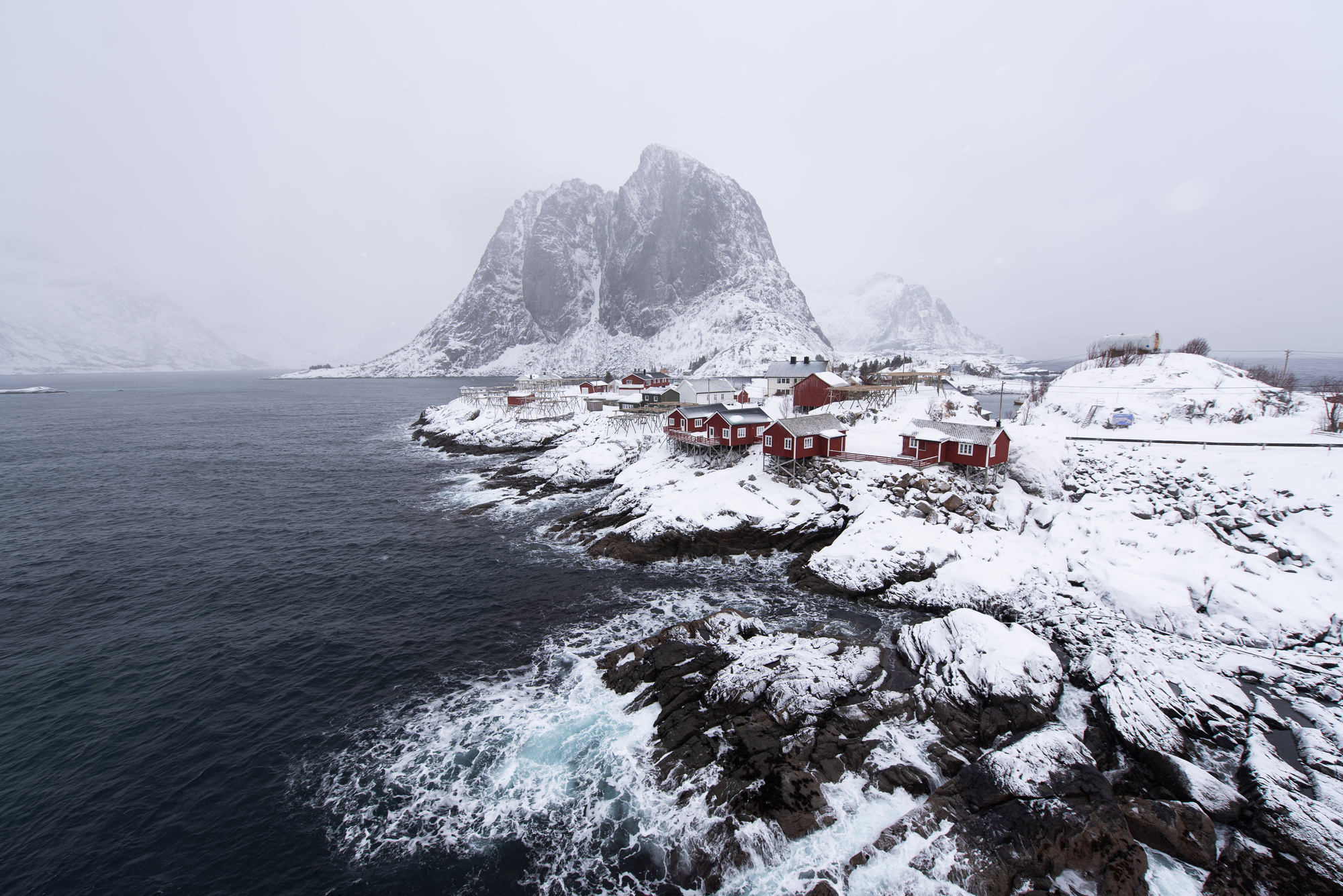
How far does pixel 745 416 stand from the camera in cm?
4362

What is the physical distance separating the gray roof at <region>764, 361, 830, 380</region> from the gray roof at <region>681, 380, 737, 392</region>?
29.5 ft

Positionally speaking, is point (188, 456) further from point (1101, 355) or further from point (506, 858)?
point (1101, 355)

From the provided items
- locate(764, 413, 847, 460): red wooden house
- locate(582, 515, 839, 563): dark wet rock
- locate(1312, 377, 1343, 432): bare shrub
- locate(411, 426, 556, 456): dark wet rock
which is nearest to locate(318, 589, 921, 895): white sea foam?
locate(582, 515, 839, 563): dark wet rock

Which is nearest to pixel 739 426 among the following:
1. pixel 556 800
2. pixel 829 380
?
pixel 829 380

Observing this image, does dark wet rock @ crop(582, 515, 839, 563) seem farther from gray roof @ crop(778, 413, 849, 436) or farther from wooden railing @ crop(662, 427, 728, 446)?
wooden railing @ crop(662, 427, 728, 446)

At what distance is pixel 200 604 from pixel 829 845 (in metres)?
32.1

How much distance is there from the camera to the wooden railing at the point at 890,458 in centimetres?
3753

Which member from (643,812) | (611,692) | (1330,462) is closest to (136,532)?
(611,692)

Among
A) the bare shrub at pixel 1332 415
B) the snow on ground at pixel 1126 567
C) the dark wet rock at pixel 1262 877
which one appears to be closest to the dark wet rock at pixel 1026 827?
the snow on ground at pixel 1126 567

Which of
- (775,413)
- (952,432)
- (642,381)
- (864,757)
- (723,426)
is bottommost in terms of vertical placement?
(864,757)

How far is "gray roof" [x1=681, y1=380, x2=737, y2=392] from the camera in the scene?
6662 centimetres

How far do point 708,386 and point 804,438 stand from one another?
1228 inches

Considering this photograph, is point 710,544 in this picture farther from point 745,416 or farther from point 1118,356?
point 1118,356

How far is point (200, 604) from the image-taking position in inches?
1038
